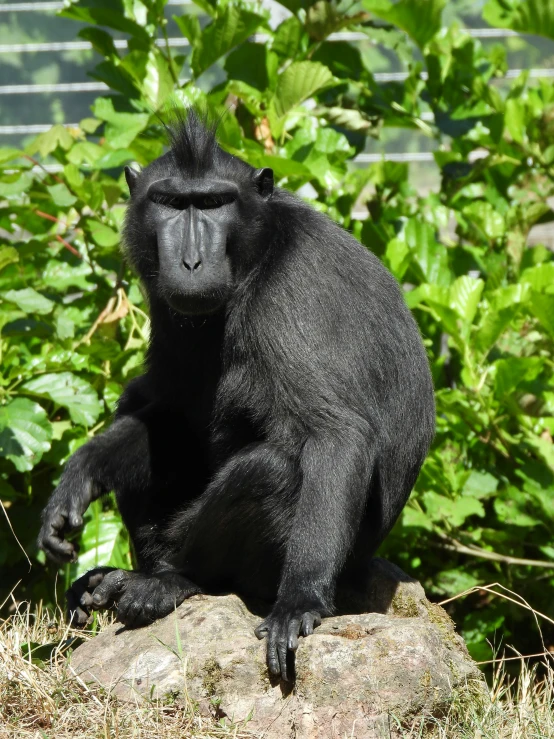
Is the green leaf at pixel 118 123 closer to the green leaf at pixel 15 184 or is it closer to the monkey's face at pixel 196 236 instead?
Answer: the green leaf at pixel 15 184

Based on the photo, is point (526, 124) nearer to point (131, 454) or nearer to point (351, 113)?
point (351, 113)

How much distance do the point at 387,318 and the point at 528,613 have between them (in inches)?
107

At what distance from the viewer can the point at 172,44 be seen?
829 centimetres

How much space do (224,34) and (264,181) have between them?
1897 millimetres

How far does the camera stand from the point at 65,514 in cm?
439

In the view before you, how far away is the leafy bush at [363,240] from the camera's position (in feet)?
18.6

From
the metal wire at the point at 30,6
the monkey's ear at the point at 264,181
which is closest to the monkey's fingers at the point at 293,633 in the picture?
the monkey's ear at the point at 264,181

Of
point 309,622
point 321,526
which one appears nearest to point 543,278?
point 321,526

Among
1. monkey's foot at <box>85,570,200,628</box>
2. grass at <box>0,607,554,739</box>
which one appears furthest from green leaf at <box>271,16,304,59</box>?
grass at <box>0,607,554,739</box>

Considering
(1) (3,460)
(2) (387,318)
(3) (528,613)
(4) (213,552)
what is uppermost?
(2) (387,318)

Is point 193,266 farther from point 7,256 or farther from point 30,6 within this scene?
point 30,6

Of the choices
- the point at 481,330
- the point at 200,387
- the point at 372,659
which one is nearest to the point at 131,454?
the point at 200,387

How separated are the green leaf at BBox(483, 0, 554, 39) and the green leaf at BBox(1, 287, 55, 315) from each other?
3422mm

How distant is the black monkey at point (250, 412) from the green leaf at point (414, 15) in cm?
217
